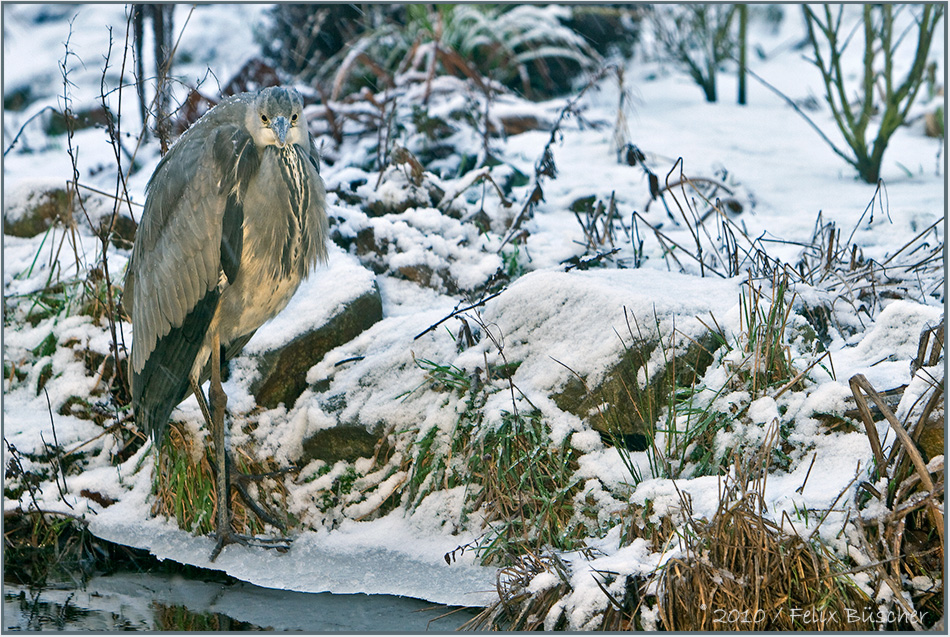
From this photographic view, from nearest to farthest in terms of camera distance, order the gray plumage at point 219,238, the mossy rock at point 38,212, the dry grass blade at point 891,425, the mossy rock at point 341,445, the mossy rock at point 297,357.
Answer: the dry grass blade at point 891,425
the gray plumage at point 219,238
the mossy rock at point 341,445
the mossy rock at point 297,357
the mossy rock at point 38,212

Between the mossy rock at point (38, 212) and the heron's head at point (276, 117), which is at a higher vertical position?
the heron's head at point (276, 117)

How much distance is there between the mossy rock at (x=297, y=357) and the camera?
3.32 meters

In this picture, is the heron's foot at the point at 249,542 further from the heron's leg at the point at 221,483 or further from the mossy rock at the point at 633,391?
the mossy rock at the point at 633,391

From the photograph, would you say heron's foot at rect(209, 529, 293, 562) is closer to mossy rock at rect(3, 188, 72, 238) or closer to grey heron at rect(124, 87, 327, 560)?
grey heron at rect(124, 87, 327, 560)

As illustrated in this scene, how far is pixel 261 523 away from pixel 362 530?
15.4 inches

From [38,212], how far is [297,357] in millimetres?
1875

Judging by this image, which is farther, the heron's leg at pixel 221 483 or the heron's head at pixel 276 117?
the heron's leg at pixel 221 483

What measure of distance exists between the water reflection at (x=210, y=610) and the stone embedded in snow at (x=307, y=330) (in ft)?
2.55

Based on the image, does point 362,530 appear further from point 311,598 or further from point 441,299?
point 441,299

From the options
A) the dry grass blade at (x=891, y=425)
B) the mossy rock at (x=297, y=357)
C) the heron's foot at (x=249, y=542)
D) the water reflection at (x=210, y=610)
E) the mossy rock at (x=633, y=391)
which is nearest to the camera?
the dry grass blade at (x=891, y=425)

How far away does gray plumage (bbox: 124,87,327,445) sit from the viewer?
9.01ft

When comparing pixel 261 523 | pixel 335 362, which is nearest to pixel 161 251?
pixel 335 362

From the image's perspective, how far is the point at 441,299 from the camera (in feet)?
12.7

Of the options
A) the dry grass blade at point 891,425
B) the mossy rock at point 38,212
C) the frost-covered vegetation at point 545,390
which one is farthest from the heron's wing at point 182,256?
the dry grass blade at point 891,425
